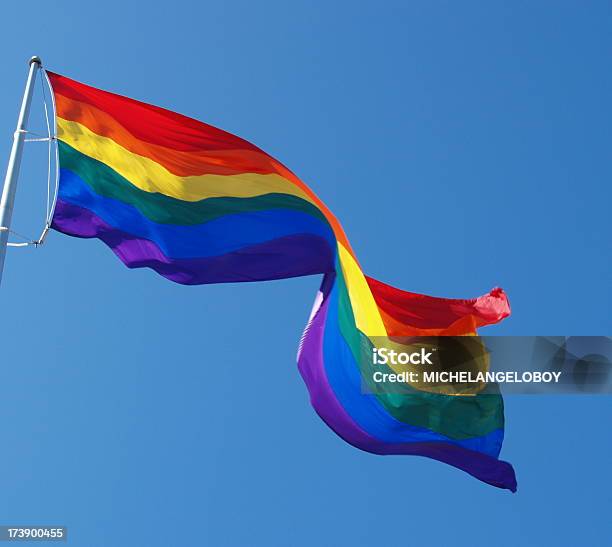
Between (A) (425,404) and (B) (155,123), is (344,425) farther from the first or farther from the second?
(B) (155,123)

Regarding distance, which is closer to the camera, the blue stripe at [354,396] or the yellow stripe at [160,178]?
the yellow stripe at [160,178]

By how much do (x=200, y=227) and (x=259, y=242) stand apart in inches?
40.8

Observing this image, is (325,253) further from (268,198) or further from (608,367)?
(608,367)

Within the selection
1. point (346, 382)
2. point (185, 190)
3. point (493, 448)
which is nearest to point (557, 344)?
point (493, 448)

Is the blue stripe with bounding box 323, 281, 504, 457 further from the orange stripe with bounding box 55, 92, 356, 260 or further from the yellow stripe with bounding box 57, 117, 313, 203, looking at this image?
the yellow stripe with bounding box 57, 117, 313, 203

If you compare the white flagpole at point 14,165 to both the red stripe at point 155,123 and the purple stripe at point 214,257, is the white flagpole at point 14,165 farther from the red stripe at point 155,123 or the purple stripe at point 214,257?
the purple stripe at point 214,257

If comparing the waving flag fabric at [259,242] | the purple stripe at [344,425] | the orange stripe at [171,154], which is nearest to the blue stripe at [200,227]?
the waving flag fabric at [259,242]

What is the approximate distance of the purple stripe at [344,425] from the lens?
1558 centimetres

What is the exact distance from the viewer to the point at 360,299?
15.7 meters

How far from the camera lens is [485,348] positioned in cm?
1634

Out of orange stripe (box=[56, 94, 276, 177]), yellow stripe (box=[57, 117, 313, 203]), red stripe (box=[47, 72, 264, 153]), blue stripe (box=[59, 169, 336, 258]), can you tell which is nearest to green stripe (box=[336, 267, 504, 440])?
blue stripe (box=[59, 169, 336, 258])

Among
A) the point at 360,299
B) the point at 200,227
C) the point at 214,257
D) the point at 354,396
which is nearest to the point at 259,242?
the point at 214,257

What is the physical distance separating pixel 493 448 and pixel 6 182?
344 inches

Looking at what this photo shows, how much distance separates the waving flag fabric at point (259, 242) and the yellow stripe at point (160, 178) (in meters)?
0.02
